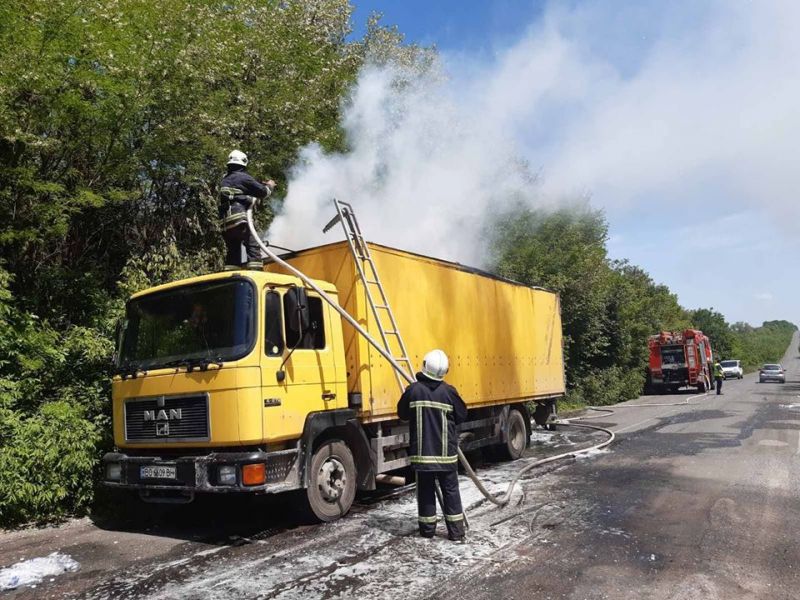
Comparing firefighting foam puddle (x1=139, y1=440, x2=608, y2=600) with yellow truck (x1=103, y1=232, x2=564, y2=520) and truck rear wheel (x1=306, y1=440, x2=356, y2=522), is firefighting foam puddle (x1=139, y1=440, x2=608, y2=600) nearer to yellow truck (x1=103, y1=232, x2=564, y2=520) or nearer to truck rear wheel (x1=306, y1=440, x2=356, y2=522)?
truck rear wheel (x1=306, y1=440, x2=356, y2=522)

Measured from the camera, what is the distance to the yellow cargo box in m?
6.54

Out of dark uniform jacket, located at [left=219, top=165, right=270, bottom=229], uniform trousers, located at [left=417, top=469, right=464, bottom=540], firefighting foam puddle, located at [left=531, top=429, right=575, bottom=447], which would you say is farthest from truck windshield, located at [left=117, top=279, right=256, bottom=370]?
firefighting foam puddle, located at [left=531, top=429, right=575, bottom=447]

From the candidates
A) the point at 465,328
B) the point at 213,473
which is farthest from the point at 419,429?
the point at 465,328

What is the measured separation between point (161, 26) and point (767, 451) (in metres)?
11.4

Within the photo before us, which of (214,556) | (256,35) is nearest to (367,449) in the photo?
(214,556)

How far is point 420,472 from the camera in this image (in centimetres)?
528

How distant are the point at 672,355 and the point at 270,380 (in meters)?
27.9

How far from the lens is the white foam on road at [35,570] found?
4594mm

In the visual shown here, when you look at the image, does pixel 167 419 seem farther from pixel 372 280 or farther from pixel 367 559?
pixel 372 280

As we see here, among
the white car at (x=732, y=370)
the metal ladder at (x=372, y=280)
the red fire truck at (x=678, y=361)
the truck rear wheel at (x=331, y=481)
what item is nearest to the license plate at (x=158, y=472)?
the truck rear wheel at (x=331, y=481)

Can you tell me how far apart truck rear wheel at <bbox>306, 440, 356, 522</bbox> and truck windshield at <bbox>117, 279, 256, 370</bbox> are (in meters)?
1.35

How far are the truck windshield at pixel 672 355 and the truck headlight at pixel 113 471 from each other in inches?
1108

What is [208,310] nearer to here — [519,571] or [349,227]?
[349,227]

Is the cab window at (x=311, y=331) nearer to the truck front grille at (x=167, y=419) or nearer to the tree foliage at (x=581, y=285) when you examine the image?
the truck front grille at (x=167, y=419)
